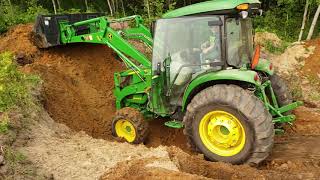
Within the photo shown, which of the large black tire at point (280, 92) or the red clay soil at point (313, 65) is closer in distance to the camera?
the large black tire at point (280, 92)

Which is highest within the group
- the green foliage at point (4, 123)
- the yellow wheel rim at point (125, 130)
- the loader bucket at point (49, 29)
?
the loader bucket at point (49, 29)

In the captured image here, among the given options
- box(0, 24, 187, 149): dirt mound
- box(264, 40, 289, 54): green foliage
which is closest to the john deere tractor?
box(0, 24, 187, 149): dirt mound

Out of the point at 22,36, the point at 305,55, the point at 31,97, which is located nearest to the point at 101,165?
the point at 31,97

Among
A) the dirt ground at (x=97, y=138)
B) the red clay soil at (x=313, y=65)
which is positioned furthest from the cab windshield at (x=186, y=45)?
the red clay soil at (x=313, y=65)

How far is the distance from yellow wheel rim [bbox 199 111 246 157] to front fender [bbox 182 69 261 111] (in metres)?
0.46

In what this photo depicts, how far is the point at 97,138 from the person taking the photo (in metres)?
6.95

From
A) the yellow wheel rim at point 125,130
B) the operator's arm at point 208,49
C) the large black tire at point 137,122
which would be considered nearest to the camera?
the operator's arm at point 208,49

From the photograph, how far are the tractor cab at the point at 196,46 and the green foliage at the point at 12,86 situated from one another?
86.8 inches

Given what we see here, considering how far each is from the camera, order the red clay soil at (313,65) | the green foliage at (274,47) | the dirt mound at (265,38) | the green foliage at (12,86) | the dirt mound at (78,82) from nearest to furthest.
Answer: the green foliage at (12,86)
the dirt mound at (78,82)
the red clay soil at (313,65)
the green foliage at (274,47)
the dirt mound at (265,38)

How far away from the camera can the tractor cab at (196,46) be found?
5.29 m

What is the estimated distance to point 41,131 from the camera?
589 cm

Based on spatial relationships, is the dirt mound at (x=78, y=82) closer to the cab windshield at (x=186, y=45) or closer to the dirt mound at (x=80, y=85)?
the dirt mound at (x=80, y=85)

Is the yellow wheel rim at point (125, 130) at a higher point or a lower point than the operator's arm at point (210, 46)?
lower

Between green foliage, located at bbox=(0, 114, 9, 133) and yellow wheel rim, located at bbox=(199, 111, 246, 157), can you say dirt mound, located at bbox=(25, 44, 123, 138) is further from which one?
yellow wheel rim, located at bbox=(199, 111, 246, 157)
